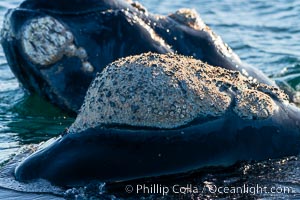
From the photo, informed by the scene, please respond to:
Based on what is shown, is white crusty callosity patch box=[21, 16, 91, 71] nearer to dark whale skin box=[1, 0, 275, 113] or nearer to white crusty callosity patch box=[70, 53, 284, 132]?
dark whale skin box=[1, 0, 275, 113]

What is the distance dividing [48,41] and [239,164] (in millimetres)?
2411

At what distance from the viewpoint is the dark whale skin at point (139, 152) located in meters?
4.69

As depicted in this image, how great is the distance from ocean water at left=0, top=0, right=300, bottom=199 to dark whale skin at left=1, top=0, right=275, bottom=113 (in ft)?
1.37

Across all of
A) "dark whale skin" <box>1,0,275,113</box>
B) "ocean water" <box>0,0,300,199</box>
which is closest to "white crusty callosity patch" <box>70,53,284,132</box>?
"ocean water" <box>0,0,300,199</box>

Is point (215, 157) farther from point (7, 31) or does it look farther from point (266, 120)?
point (7, 31)

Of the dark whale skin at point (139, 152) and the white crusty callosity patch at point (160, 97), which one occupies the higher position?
the white crusty callosity patch at point (160, 97)

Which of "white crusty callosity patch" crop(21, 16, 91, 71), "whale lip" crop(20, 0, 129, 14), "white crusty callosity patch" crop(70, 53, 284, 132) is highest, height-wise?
"whale lip" crop(20, 0, 129, 14)

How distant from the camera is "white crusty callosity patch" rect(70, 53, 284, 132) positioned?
15.5ft

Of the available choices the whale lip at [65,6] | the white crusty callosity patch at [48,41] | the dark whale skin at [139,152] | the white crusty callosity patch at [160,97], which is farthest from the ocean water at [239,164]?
the whale lip at [65,6]

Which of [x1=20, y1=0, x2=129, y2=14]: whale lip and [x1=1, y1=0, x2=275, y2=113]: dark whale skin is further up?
[x1=20, y1=0, x2=129, y2=14]: whale lip

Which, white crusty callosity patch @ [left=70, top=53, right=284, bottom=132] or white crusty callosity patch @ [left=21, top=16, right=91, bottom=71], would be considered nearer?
white crusty callosity patch @ [left=70, top=53, right=284, bottom=132]

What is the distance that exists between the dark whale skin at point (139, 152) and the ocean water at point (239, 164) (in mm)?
60

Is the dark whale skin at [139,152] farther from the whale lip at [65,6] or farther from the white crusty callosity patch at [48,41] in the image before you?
the whale lip at [65,6]

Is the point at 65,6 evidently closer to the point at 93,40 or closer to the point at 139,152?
the point at 93,40
